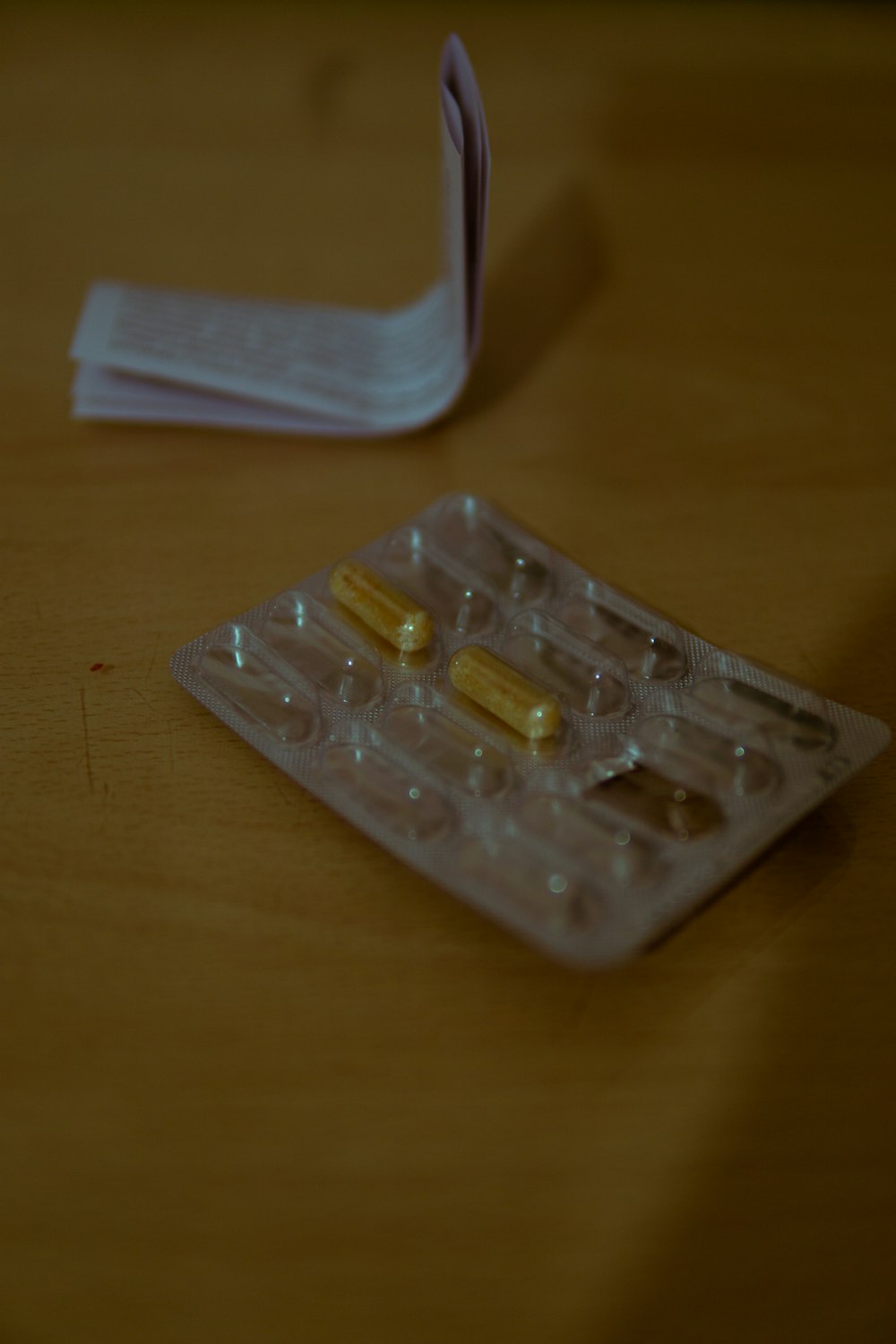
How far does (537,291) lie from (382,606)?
0.43m

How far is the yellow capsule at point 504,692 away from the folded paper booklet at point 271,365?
0.84 feet

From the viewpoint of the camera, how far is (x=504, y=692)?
585mm

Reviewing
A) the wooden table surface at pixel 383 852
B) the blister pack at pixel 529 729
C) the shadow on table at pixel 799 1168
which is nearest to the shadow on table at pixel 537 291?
the wooden table surface at pixel 383 852

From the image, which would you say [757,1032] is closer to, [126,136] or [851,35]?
[126,136]

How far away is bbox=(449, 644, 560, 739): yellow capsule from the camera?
1.89 ft

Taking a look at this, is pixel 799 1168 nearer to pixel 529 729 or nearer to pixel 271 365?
pixel 529 729

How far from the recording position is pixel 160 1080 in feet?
1.55

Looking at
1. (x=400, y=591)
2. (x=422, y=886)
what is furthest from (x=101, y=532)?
(x=422, y=886)

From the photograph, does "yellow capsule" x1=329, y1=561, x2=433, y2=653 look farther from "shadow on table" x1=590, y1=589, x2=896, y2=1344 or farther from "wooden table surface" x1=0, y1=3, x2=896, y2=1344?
"shadow on table" x1=590, y1=589, x2=896, y2=1344

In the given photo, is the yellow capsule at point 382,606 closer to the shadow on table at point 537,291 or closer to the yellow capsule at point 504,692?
the yellow capsule at point 504,692

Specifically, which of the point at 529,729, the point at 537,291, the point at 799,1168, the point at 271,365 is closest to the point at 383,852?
the point at 529,729

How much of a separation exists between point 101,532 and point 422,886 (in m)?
0.33

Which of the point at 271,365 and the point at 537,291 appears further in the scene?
the point at 537,291

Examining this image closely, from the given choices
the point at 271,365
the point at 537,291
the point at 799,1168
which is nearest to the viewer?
the point at 799,1168
